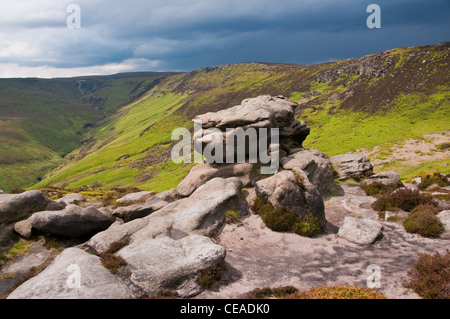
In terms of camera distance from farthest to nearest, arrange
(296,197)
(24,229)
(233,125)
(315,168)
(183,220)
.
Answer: (315,168) → (233,125) → (296,197) → (24,229) → (183,220)

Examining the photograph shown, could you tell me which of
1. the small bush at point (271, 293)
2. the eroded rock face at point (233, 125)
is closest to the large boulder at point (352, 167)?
the eroded rock face at point (233, 125)

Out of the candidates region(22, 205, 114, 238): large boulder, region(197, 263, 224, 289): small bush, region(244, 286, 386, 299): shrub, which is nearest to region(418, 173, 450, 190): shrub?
region(244, 286, 386, 299): shrub

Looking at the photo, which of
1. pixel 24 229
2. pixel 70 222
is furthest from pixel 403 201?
pixel 24 229

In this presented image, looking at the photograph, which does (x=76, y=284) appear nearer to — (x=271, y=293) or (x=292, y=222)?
(x=271, y=293)

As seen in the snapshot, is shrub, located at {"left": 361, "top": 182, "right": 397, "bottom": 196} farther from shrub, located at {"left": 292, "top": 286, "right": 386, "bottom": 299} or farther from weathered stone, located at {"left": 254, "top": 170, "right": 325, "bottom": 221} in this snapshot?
shrub, located at {"left": 292, "top": 286, "right": 386, "bottom": 299}

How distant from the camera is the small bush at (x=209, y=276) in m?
18.0

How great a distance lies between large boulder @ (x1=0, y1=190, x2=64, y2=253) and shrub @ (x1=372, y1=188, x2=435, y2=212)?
3591 centimetres

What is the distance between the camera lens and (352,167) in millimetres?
51438

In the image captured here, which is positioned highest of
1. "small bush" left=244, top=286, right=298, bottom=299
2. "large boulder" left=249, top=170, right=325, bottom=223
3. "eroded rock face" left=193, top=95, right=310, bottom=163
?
"eroded rock face" left=193, top=95, right=310, bottom=163

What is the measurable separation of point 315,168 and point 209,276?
86.5 ft

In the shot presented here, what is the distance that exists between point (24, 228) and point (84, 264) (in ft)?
45.3

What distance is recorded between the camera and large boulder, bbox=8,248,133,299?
610 inches

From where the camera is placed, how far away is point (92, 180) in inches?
6073

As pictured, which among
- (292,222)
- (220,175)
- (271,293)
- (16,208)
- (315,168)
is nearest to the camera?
(271,293)
